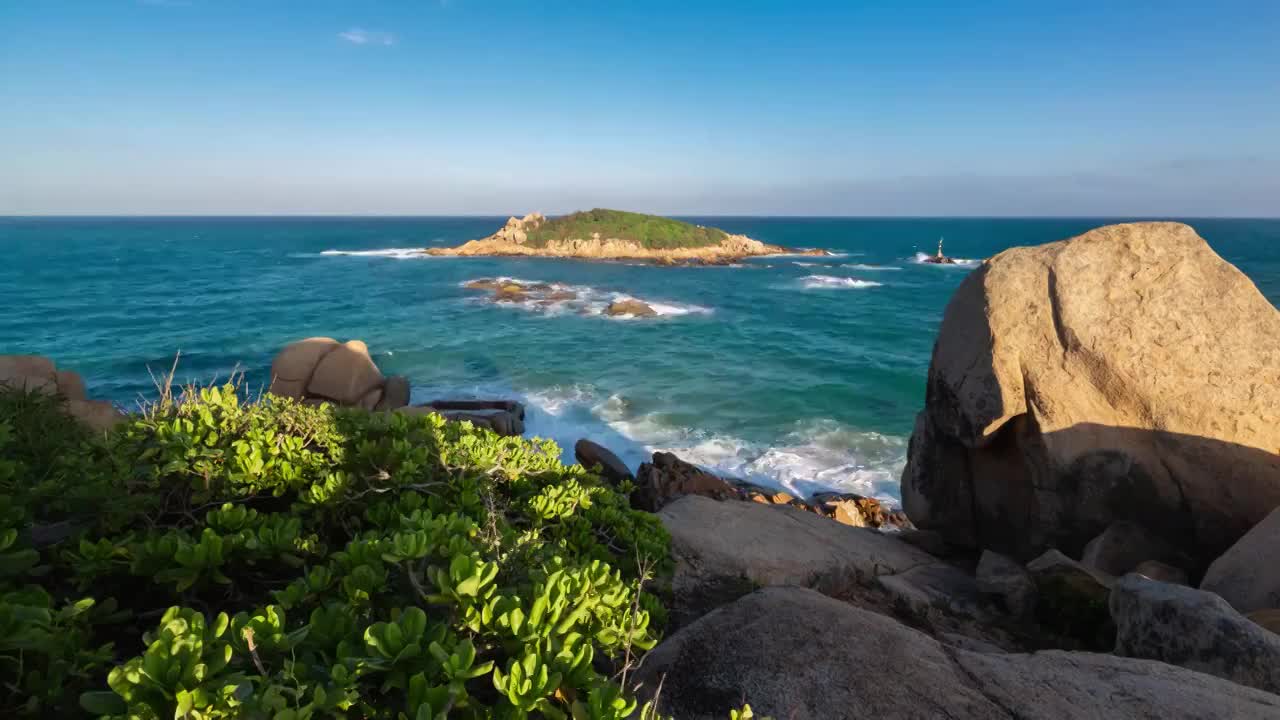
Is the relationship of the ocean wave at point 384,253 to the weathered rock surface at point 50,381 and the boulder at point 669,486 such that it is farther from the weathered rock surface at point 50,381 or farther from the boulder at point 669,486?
the boulder at point 669,486

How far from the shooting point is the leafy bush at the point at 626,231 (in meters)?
79.3

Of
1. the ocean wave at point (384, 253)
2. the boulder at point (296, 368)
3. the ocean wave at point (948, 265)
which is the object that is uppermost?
the ocean wave at point (384, 253)

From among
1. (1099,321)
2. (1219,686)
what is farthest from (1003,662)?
(1099,321)

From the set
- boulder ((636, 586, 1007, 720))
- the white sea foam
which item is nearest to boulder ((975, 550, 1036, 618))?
boulder ((636, 586, 1007, 720))

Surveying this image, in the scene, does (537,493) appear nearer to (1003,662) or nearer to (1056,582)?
(1003,662)

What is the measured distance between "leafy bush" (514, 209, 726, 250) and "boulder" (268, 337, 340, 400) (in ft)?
199

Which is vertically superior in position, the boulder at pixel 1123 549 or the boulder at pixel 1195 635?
the boulder at pixel 1195 635

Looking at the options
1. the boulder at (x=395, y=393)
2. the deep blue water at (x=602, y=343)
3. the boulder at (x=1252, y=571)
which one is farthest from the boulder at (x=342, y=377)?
the boulder at (x=1252, y=571)

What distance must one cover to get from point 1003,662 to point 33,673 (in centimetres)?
441

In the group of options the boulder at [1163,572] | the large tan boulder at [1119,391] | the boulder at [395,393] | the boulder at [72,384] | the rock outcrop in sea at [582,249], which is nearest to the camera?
the boulder at [1163,572]

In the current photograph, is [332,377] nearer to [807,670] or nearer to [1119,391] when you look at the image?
[807,670]

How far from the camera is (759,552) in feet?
23.4

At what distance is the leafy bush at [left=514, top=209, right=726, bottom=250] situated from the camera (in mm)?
79312

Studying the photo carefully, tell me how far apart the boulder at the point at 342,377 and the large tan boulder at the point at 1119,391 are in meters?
16.3
